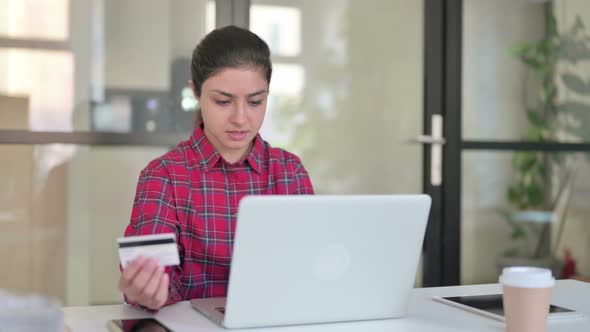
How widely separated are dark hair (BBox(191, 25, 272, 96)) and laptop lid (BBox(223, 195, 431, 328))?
67 cm

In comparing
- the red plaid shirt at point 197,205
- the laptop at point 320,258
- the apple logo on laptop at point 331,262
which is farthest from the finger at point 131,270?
the red plaid shirt at point 197,205

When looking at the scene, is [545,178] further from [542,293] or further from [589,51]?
[542,293]

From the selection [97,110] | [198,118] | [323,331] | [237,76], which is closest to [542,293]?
[323,331]

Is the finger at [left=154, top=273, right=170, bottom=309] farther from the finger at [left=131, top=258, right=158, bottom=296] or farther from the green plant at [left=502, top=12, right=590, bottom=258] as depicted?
the green plant at [left=502, top=12, right=590, bottom=258]

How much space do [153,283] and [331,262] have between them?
278 mm

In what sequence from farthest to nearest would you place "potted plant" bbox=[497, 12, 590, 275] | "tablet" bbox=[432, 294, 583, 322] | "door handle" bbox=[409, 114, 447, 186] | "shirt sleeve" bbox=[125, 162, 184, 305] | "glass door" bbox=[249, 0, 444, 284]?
"potted plant" bbox=[497, 12, 590, 275] → "door handle" bbox=[409, 114, 447, 186] → "glass door" bbox=[249, 0, 444, 284] → "shirt sleeve" bbox=[125, 162, 184, 305] → "tablet" bbox=[432, 294, 583, 322]

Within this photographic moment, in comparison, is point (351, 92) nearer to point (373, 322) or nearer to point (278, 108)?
point (278, 108)

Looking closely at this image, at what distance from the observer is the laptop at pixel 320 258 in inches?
45.6

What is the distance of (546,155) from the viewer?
3695 mm

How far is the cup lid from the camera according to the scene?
1154 mm

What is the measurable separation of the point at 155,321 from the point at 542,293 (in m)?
0.61

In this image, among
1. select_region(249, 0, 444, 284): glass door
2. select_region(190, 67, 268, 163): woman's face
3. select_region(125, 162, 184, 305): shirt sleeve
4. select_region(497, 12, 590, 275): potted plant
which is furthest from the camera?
select_region(497, 12, 590, 275): potted plant

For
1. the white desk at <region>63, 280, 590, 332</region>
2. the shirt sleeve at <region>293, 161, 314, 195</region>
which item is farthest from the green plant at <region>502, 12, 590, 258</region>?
the white desk at <region>63, 280, 590, 332</region>

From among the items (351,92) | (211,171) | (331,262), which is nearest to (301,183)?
(211,171)
